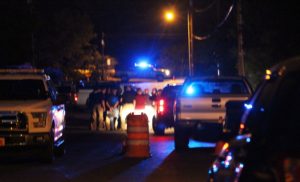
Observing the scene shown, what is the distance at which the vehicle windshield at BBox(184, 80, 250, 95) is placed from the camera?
702 inches

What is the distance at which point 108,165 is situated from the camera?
50.2 feet

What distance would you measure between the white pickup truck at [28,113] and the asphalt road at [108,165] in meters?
0.49

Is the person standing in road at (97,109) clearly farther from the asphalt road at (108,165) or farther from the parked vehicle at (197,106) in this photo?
the parked vehicle at (197,106)

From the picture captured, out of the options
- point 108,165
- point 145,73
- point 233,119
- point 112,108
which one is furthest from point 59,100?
point 145,73

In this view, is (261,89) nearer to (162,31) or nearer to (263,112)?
(263,112)

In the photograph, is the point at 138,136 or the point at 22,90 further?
the point at 138,136

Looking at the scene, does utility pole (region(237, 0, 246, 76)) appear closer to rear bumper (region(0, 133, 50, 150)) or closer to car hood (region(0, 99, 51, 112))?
car hood (region(0, 99, 51, 112))

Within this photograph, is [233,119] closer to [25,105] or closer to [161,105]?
[25,105]

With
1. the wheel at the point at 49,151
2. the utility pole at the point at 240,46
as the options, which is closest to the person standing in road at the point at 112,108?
the utility pole at the point at 240,46

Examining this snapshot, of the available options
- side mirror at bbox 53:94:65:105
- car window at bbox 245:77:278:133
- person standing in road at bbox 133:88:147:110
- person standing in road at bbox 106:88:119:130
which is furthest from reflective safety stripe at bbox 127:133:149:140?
car window at bbox 245:77:278:133

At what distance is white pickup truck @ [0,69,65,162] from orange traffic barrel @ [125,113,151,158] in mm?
1716

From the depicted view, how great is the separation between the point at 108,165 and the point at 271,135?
11194 mm

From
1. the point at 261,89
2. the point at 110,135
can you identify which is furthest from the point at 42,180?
the point at 110,135

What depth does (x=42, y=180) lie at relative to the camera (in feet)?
42.8
